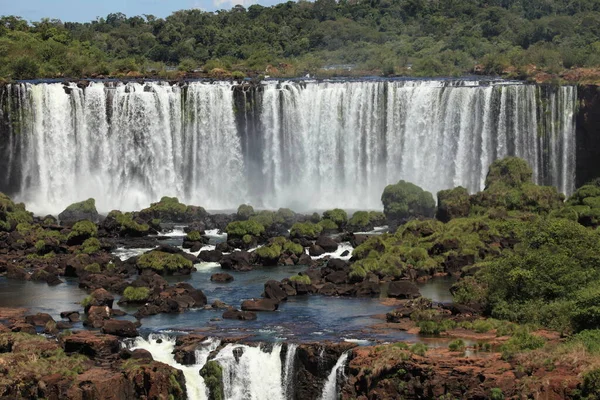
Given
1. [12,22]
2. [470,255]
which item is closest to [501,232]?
[470,255]

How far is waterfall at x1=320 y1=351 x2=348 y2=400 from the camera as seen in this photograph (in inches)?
1545

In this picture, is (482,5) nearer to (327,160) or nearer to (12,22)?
(12,22)

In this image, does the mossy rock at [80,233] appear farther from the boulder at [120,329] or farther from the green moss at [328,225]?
the boulder at [120,329]

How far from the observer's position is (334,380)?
1550 inches

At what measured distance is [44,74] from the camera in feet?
271

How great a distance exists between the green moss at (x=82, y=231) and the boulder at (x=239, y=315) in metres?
14.3

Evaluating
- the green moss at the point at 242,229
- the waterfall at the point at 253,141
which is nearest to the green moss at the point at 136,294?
the green moss at the point at 242,229

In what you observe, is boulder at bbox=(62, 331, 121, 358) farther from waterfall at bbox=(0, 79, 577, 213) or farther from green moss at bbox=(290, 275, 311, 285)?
waterfall at bbox=(0, 79, 577, 213)

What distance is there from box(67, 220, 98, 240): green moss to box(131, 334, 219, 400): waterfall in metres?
16.2

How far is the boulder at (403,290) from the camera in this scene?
48.3 m

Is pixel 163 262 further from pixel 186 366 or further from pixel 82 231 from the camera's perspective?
pixel 186 366

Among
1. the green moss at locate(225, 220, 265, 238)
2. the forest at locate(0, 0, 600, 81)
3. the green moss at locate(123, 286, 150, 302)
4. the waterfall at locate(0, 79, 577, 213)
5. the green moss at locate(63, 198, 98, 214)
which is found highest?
the forest at locate(0, 0, 600, 81)

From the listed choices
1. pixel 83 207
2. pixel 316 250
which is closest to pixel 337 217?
pixel 316 250

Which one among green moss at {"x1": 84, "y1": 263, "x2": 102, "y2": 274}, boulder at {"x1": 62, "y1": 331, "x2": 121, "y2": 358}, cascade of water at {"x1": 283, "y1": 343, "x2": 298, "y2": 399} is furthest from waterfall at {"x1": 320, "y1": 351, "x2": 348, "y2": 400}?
green moss at {"x1": 84, "y1": 263, "x2": 102, "y2": 274}
